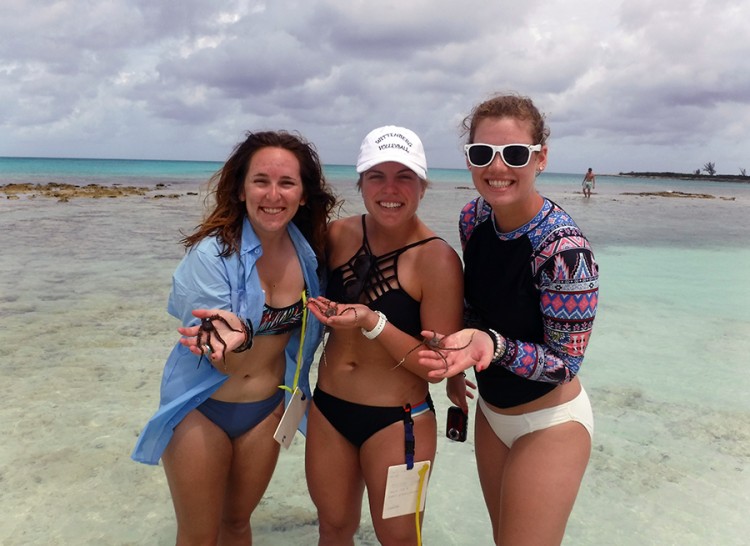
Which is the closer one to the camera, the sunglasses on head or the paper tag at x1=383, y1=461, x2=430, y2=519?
the sunglasses on head

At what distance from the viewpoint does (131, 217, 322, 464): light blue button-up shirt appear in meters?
2.42

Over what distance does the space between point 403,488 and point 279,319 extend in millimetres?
992

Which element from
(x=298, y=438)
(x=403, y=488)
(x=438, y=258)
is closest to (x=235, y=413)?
(x=403, y=488)

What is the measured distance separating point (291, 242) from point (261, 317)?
464 millimetres

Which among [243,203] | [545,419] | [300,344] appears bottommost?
[545,419]

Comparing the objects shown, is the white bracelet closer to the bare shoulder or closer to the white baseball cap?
the bare shoulder

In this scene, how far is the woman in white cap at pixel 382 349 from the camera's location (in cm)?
259

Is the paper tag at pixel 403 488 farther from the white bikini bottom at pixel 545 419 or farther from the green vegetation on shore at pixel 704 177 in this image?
the green vegetation on shore at pixel 704 177

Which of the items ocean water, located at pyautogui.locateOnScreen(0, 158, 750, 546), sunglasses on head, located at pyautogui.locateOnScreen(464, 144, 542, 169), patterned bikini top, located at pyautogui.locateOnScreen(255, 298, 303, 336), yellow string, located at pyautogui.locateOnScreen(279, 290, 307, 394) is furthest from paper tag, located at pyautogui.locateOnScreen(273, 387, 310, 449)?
sunglasses on head, located at pyautogui.locateOnScreen(464, 144, 542, 169)

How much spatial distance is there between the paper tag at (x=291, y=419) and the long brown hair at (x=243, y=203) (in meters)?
0.72

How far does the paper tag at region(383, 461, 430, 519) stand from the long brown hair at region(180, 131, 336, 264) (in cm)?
113

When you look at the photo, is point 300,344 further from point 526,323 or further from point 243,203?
point 526,323

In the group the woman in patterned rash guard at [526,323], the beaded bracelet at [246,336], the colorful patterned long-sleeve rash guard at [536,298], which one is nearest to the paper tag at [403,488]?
the woman in patterned rash guard at [526,323]

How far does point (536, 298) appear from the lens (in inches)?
92.1
